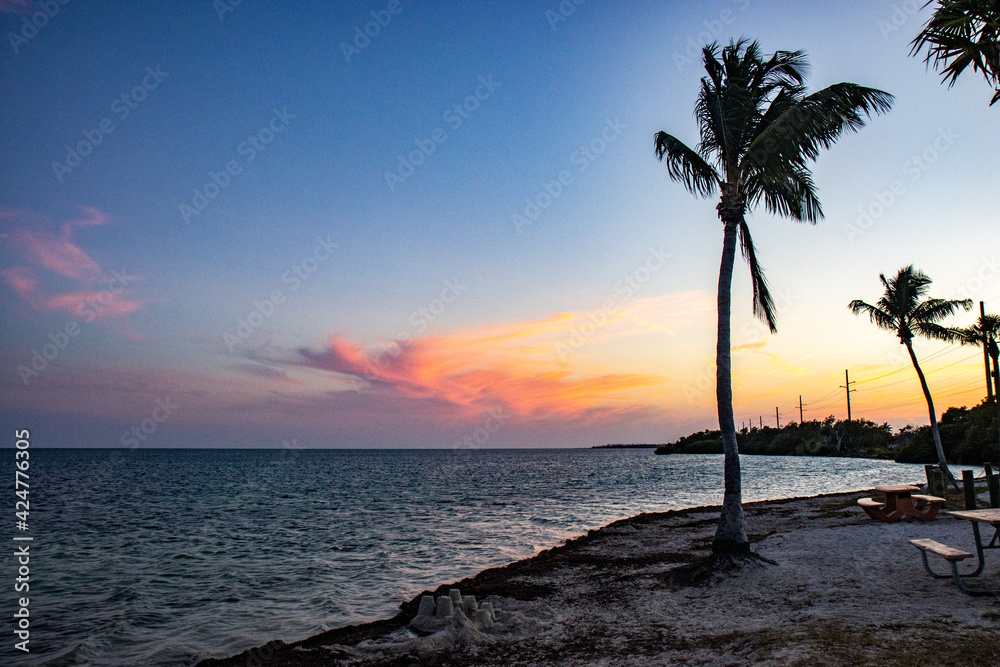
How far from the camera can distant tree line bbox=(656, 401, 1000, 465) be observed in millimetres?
48938

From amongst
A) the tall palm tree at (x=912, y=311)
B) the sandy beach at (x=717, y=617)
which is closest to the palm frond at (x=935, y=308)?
the tall palm tree at (x=912, y=311)

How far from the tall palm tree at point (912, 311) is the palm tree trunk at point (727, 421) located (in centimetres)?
1937

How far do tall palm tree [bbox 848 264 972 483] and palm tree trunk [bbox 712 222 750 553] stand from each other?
19367 millimetres

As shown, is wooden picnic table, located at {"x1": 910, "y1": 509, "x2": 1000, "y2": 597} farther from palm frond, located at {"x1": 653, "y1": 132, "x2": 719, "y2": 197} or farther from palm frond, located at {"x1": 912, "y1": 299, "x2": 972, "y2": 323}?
palm frond, located at {"x1": 912, "y1": 299, "x2": 972, "y2": 323}

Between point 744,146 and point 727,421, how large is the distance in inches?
240

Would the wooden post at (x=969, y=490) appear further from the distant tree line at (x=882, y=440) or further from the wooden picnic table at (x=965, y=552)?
the distant tree line at (x=882, y=440)

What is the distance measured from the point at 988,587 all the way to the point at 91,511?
137 feet

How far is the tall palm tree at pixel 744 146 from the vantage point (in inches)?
453

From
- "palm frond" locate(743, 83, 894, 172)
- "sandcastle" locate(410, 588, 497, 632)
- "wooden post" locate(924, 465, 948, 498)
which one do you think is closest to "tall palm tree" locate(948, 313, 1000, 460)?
"wooden post" locate(924, 465, 948, 498)

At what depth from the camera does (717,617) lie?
880 centimetres

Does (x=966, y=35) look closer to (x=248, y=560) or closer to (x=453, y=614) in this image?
(x=453, y=614)

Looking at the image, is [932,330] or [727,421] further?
[932,330]

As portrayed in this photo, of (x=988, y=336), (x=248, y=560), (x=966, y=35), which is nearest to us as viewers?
(x=966, y=35)

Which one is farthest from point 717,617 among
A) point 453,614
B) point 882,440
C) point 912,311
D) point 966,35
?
point 882,440
